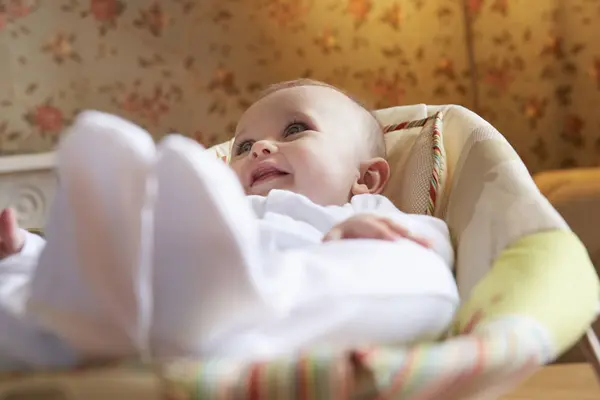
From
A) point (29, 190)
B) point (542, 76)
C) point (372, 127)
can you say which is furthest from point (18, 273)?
point (542, 76)

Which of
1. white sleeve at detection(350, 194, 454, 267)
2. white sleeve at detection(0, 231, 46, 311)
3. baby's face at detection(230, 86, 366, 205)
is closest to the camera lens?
white sleeve at detection(0, 231, 46, 311)

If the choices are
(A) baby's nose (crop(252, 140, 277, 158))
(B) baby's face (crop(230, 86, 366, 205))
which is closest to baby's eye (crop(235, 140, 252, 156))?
(B) baby's face (crop(230, 86, 366, 205))

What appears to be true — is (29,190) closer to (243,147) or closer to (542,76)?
(243,147)

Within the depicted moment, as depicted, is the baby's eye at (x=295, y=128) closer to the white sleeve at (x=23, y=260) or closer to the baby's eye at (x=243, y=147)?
the baby's eye at (x=243, y=147)

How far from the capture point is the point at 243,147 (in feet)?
3.68

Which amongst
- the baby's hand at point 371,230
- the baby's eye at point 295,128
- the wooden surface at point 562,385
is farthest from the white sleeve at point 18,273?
the wooden surface at point 562,385

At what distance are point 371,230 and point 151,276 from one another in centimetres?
27

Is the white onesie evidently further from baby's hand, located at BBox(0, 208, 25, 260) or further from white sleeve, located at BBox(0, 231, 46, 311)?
baby's hand, located at BBox(0, 208, 25, 260)

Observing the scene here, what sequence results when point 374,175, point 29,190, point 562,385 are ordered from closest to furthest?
point 374,175 → point 562,385 → point 29,190

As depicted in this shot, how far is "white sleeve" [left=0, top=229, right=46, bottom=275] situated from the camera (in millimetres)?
674

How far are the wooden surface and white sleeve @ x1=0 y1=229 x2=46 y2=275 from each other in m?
0.91

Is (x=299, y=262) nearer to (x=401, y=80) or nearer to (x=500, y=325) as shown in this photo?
(x=500, y=325)

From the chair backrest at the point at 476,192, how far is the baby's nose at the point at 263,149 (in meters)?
0.22

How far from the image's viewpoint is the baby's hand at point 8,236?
755mm
